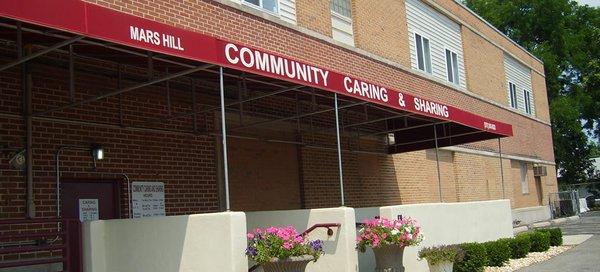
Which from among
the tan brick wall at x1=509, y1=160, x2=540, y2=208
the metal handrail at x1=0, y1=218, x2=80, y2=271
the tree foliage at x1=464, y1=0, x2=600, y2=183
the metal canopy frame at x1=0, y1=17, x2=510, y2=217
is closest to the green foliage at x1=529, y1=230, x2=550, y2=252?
the metal canopy frame at x1=0, y1=17, x2=510, y2=217

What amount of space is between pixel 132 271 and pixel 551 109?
42768 millimetres

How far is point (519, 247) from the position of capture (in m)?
15.4

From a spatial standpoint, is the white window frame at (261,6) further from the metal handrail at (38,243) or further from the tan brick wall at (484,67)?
the tan brick wall at (484,67)

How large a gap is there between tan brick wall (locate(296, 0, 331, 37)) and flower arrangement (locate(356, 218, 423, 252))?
627 centimetres

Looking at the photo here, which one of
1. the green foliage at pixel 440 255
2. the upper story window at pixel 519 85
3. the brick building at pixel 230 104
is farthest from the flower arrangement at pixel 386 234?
the upper story window at pixel 519 85

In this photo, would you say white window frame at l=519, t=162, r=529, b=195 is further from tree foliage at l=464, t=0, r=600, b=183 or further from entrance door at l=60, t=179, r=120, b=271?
entrance door at l=60, t=179, r=120, b=271

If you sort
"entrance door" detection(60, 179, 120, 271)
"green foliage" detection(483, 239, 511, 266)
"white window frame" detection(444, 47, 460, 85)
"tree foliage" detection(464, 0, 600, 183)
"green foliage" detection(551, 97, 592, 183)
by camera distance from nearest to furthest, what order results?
1. "entrance door" detection(60, 179, 120, 271)
2. "green foliage" detection(483, 239, 511, 266)
3. "white window frame" detection(444, 47, 460, 85)
4. "green foliage" detection(551, 97, 592, 183)
5. "tree foliage" detection(464, 0, 600, 183)

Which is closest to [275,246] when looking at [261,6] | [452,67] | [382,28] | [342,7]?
[261,6]

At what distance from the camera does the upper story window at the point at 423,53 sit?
67.5ft

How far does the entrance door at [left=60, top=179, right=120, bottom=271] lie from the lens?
915cm

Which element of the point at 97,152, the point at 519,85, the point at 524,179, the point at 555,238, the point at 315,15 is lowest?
the point at 555,238

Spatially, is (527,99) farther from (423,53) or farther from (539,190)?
(423,53)

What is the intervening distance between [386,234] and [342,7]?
8493mm

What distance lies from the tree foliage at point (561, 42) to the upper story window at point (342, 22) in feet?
113
